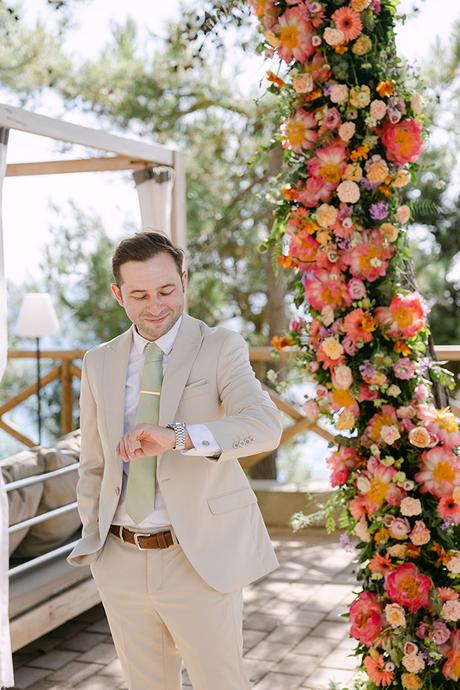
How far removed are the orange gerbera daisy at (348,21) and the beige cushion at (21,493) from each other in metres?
2.07

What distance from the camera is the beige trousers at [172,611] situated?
2.13m

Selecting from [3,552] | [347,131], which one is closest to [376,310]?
[347,131]

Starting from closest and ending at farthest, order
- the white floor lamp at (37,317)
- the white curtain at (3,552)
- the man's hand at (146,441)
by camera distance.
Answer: the man's hand at (146,441), the white curtain at (3,552), the white floor lamp at (37,317)

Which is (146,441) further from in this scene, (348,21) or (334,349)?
(348,21)

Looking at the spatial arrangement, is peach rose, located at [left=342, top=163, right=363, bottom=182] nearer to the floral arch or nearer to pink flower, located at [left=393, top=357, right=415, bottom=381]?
the floral arch

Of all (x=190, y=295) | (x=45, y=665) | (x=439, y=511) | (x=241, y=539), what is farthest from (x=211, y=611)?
(x=190, y=295)

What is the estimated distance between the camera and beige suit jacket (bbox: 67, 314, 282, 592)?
6.92ft

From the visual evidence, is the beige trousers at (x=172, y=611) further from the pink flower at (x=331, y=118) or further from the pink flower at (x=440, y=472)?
the pink flower at (x=331, y=118)

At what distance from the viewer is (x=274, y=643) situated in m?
4.01

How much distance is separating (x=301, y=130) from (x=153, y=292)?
0.91 metres

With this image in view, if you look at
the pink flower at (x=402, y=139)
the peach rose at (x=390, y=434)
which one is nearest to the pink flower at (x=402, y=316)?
the peach rose at (x=390, y=434)

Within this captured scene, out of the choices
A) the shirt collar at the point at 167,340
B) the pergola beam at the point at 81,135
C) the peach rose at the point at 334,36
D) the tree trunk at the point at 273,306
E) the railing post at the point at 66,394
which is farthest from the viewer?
the tree trunk at the point at 273,306

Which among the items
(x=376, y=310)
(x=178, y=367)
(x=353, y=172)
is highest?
(x=353, y=172)

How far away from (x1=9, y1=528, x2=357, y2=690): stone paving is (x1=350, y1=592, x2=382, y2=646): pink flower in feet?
A: 2.24
